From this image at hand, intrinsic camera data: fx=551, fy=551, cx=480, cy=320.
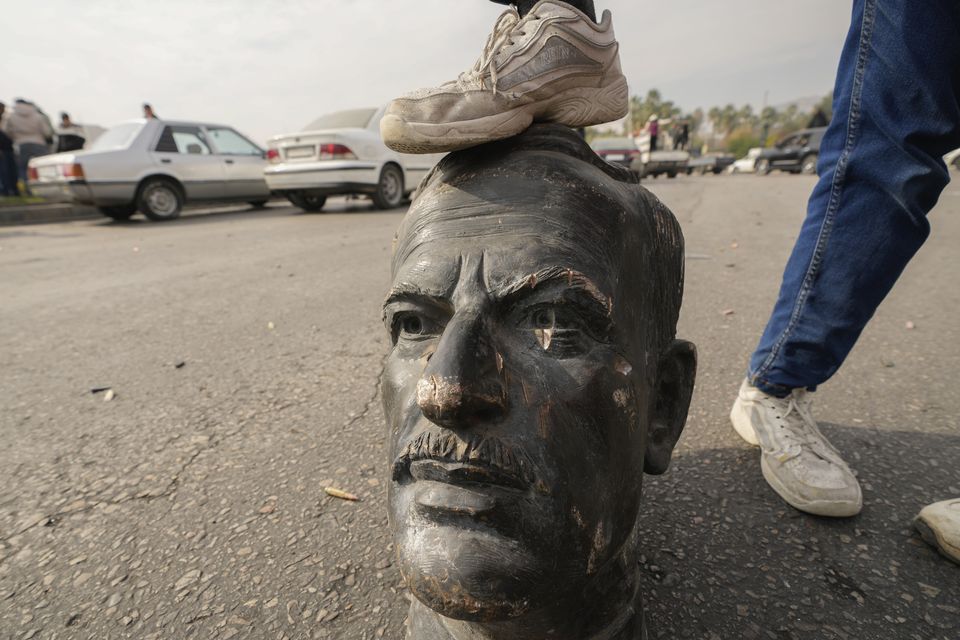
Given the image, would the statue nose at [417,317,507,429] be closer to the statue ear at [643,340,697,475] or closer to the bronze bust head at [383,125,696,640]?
the bronze bust head at [383,125,696,640]

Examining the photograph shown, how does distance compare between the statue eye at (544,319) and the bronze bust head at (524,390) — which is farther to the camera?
the statue eye at (544,319)

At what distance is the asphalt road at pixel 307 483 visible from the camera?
146cm

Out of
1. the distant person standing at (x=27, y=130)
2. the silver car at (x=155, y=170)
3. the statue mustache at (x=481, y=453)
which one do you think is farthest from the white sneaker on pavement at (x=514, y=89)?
the distant person standing at (x=27, y=130)

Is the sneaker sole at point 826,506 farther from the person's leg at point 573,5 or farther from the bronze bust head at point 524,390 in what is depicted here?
the person's leg at point 573,5

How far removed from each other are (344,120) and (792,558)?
9317 millimetres

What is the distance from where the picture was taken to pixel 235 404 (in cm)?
267

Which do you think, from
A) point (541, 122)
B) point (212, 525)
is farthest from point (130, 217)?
point (541, 122)

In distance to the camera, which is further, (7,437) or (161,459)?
(7,437)

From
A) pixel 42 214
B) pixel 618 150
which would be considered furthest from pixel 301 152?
pixel 618 150

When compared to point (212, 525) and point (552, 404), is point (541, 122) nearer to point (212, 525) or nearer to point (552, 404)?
point (552, 404)

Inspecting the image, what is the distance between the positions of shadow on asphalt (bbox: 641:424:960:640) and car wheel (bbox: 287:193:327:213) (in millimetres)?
9137

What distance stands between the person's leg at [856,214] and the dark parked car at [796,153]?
20.9 m

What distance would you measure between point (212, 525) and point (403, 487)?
1.10 meters

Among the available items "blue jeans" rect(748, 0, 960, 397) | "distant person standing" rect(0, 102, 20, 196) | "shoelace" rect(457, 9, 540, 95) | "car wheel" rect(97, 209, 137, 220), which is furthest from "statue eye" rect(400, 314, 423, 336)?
"distant person standing" rect(0, 102, 20, 196)
